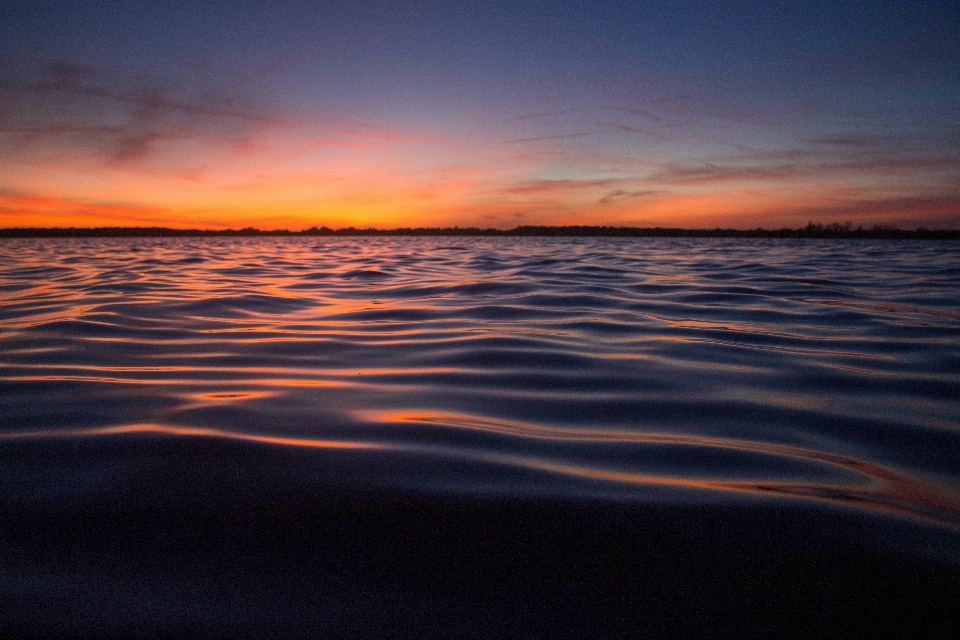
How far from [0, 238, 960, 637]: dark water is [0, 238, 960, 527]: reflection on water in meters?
0.02

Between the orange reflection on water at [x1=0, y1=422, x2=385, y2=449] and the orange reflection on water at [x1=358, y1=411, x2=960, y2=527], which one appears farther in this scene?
the orange reflection on water at [x1=0, y1=422, x2=385, y2=449]

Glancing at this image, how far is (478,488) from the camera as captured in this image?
1475mm

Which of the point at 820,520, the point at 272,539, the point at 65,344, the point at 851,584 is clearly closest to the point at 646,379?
the point at 820,520

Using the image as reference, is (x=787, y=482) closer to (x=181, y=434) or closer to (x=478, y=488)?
(x=478, y=488)

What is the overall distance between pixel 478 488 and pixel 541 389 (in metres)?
1.08

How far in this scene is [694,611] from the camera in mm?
1032

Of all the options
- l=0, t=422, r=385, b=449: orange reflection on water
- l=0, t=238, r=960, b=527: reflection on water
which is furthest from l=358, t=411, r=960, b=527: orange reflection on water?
l=0, t=422, r=385, b=449: orange reflection on water

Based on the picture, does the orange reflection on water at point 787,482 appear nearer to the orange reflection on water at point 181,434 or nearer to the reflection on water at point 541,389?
the reflection on water at point 541,389

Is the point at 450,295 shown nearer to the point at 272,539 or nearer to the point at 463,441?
the point at 463,441

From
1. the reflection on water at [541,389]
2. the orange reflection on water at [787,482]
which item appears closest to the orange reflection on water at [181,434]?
the reflection on water at [541,389]

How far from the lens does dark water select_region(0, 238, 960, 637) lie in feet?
3.41

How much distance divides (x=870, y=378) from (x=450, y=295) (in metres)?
4.26

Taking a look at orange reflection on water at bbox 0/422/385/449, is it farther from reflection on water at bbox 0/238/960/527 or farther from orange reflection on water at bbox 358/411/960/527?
orange reflection on water at bbox 358/411/960/527

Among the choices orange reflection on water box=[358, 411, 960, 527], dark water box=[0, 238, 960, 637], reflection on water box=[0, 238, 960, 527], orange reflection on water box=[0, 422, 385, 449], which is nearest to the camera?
dark water box=[0, 238, 960, 637]
